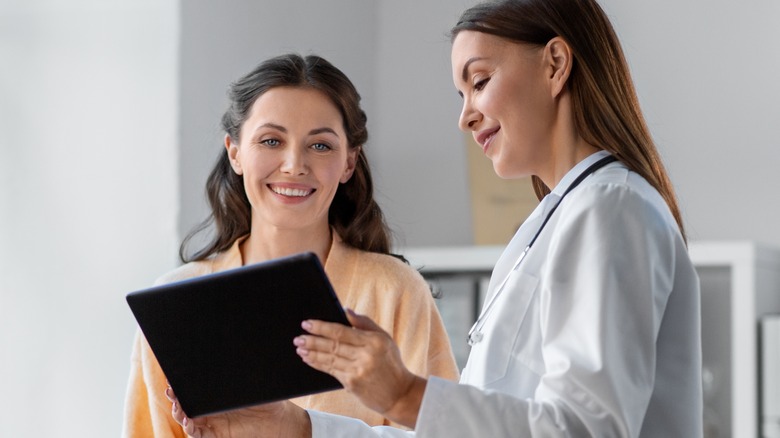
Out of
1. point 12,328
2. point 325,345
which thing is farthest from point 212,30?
point 325,345

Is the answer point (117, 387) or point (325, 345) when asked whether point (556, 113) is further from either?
point (117, 387)

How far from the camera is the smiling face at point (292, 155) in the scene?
198 centimetres

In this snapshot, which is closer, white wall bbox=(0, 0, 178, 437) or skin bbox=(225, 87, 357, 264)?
skin bbox=(225, 87, 357, 264)

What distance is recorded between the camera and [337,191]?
2.18 m

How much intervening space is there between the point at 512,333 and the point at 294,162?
805mm

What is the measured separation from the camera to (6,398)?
3.01 m

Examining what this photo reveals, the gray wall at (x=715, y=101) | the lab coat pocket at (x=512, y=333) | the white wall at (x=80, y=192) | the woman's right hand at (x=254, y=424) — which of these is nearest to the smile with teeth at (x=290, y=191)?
the woman's right hand at (x=254, y=424)

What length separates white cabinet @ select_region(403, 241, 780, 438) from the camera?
3.24 meters

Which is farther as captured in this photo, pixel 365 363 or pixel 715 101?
pixel 715 101

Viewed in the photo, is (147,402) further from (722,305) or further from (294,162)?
(722,305)

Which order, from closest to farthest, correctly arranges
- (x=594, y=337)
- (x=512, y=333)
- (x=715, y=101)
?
(x=594, y=337) < (x=512, y=333) < (x=715, y=101)

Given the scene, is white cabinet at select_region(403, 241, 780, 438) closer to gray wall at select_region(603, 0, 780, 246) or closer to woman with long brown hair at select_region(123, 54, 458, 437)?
gray wall at select_region(603, 0, 780, 246)

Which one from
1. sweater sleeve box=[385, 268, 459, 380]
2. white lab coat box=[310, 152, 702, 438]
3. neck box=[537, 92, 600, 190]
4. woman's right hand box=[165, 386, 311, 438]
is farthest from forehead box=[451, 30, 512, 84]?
sweater sleeve box=[385, 268, 459, 380]

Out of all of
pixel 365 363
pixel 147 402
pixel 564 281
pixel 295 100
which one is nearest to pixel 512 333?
pixel 564 281
